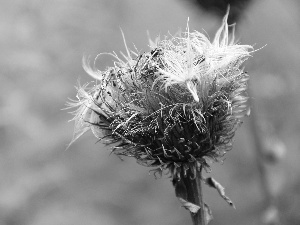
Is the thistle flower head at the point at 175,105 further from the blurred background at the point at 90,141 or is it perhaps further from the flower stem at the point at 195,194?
the blurred background at the point at 90,141

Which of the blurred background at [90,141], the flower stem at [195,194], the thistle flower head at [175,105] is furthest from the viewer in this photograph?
the blurred background at [90,141]

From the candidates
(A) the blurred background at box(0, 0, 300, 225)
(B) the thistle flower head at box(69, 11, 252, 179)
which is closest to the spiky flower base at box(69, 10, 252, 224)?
(B) the thistle flower head at box(69, 11, 252, 179)

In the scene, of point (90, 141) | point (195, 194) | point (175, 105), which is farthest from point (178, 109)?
point (90, 141)

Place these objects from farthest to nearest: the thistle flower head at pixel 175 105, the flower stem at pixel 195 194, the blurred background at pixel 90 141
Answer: the blurred background at pixel 90 141 → the flower stem at pixel 195 194 → the thistle flower head at pixel 175 105

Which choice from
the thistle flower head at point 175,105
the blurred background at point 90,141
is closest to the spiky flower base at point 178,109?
the thistle flower head at point 175,105

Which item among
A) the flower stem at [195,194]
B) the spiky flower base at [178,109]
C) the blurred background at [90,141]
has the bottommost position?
the flower stem at [195,194]

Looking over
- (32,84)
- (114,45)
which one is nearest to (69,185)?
(32,84)

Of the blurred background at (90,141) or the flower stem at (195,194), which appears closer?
the flower stem at (195,194)

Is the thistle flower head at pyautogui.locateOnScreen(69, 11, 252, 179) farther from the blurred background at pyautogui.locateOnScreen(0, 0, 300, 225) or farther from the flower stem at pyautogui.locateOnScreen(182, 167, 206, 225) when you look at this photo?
the blurred background at pyautogui.locateOnScreen(0, 0, 300, 225)
